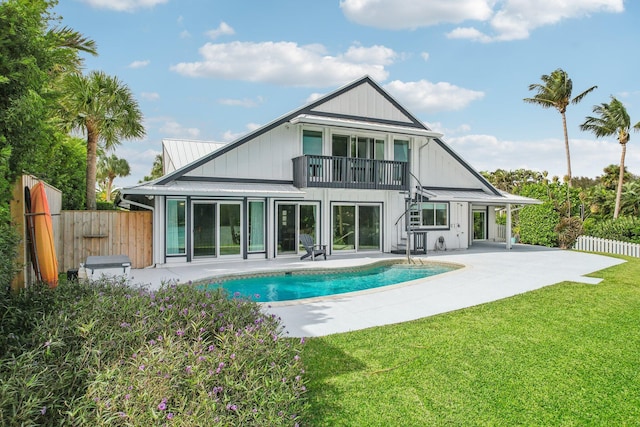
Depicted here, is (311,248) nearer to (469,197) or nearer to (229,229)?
(229,229)

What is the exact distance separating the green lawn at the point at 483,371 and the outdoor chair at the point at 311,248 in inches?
366

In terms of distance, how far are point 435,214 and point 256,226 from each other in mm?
9413

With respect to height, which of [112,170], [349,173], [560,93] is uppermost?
[560,93]

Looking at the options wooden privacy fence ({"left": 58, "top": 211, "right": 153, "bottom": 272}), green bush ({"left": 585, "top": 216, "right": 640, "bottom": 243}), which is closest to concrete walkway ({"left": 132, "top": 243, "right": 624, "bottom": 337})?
wooden privacy fence ({"left": 58, "top": 211, "right": 153, "bottom": 272})

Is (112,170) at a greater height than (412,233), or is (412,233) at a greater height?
(112,170)

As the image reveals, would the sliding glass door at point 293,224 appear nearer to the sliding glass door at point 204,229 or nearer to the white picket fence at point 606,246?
the sliding glass door at point 204,229

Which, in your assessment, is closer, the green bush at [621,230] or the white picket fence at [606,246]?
the white picket fence at [606,246]

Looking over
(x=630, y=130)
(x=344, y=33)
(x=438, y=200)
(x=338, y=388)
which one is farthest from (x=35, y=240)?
(x=630, y=130)

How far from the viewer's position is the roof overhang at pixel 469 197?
19578mm

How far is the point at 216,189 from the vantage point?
1514 centimetres

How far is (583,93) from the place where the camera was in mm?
33344

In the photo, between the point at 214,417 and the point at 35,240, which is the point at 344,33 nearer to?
the point at 35,240

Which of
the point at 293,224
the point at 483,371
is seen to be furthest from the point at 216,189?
the point at 483,371

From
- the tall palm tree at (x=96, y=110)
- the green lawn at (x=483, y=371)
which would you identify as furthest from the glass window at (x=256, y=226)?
the green lawn at (x=483, y=371)
